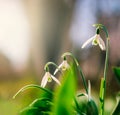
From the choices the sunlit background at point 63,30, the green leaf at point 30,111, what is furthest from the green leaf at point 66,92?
the sunlit background at point 63,30

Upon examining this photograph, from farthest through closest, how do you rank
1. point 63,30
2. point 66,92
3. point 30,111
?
point 63,30 < point 30,111 < point 66,92

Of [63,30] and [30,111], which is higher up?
[30,111]

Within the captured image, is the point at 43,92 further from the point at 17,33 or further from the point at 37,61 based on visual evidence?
the point at 17,33

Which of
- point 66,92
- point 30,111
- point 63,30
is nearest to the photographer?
point 66,92

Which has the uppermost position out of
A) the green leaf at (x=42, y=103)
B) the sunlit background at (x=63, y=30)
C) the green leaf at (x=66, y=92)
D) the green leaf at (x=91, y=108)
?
the green leaf at (x=66, y=92)

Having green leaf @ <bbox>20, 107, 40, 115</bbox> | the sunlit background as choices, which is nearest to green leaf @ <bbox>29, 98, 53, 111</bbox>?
green leaf @ <bbox>20, 107, 40, 115</bbox>

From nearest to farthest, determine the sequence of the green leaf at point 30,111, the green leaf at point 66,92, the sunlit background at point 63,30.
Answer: the green leaf at point 66,92 < the green leaf at point 30,111 < the sunlit background at point 63,30

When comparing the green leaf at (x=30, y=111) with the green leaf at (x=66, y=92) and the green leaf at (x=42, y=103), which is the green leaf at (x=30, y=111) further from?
the green leaf at (x=66, y=92)

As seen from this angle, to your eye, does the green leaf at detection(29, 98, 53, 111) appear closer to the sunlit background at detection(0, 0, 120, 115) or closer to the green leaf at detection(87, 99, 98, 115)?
the green leaf at detection(87, 99, 98, 115)

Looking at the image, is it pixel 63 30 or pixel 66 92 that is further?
pixel 63 30

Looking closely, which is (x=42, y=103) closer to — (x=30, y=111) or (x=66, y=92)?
(x=30, y=111)

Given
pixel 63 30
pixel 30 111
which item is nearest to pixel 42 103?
pixel 30 111
